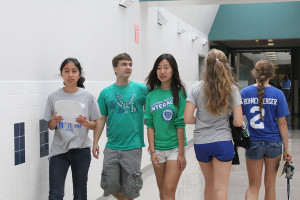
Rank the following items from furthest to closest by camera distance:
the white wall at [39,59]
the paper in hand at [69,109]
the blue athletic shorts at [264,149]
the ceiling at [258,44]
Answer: the ceiling at [258,44] < the blue athletic shorts at [264,149] < the paper in hand at [69,109] < the white wall at [39,59]

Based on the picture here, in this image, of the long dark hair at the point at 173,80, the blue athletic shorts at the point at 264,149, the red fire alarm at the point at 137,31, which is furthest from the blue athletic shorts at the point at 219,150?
the red fire alarm at the point at 137,31

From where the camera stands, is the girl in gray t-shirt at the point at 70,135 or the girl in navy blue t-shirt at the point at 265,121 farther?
the girl in navy blue t-shirt at the point at 265,121

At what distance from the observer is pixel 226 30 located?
12938 millimetres

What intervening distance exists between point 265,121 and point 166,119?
2.93ft

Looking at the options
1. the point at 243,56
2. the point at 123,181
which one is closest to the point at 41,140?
the point at 123,181

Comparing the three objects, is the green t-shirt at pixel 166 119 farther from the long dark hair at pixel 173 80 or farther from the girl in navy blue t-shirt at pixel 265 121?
the girl in navy blue t-shirt at pixel 265 121

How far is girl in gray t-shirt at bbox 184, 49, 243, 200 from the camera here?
130 inches

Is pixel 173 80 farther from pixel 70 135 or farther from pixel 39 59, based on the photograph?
pixel 39 59

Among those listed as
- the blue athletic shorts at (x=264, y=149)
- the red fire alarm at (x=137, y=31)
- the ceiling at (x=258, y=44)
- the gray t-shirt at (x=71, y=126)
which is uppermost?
the ceiling at (x=258, y=44)

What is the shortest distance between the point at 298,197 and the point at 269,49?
46.4 feet

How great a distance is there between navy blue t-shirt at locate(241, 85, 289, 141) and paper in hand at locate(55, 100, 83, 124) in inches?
55.7

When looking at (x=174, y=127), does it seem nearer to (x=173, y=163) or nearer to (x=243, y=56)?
(x=173, y=163)

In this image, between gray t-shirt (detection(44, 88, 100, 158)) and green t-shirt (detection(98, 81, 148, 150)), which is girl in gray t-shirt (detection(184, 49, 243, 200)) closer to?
green t-shirt (detection(98, 81, 148, 150))

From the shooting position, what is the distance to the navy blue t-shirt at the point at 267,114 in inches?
151
